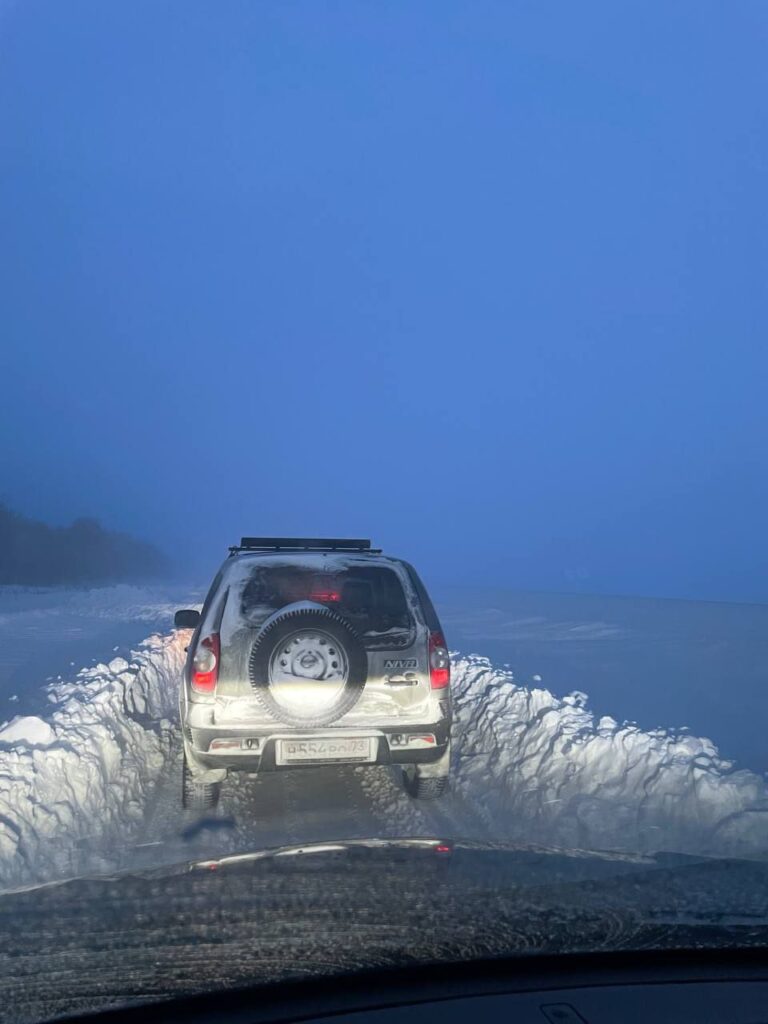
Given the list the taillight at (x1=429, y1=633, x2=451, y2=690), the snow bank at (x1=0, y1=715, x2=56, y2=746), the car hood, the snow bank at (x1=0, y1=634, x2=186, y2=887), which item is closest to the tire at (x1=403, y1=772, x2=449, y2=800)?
the taillight at (x1=429, y1=633, x2=451, y2=690)

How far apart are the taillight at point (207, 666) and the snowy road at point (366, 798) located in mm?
998

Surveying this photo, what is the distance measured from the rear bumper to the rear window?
70 cm

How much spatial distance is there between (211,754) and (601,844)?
272 centimetres

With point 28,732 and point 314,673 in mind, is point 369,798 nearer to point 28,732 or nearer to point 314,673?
point 314,673

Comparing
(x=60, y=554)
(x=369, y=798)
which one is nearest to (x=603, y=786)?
(x=369, y=798)

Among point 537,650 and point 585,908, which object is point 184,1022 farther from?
point 537,650

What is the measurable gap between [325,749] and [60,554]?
7257 cm

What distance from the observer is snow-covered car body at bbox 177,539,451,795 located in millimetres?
5484

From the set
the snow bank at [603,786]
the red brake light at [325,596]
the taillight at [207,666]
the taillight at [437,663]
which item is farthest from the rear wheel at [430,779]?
the taillight at [207,666]

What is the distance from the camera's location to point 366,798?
253 inches

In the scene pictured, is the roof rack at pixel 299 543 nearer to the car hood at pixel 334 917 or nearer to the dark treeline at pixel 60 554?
the car hood at pixel 334 917

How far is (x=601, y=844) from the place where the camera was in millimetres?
5605

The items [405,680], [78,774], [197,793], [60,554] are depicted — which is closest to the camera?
[405,680]

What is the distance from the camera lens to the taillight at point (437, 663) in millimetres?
5957
